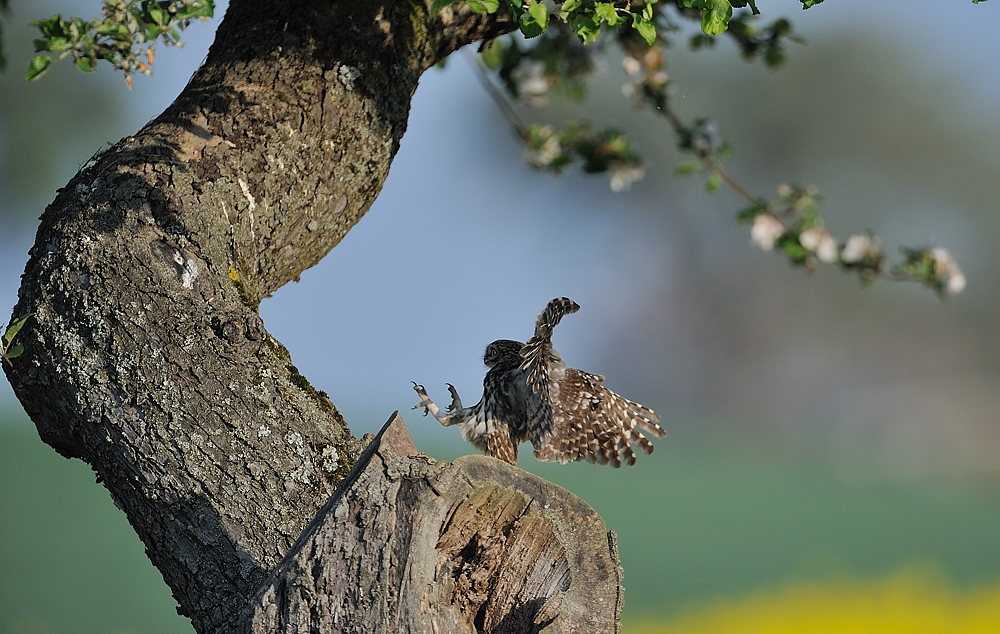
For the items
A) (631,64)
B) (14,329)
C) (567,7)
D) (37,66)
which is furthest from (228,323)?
(631,64)

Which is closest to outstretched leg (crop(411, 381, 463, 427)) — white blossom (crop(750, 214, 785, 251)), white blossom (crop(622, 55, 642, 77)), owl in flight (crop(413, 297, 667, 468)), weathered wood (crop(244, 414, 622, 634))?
owl in flight (crop(413, 297, 667, 468))

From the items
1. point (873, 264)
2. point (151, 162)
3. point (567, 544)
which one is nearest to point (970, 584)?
point (873, 264)

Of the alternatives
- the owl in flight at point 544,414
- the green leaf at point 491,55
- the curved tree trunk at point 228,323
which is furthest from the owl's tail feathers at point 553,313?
the green leaf at point 491,55

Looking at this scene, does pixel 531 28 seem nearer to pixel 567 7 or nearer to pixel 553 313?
pixel 567 7

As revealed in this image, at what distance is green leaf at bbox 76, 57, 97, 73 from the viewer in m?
2.07

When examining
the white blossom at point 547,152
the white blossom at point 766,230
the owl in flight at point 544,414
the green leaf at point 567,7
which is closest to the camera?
the green leaf at point 567,7

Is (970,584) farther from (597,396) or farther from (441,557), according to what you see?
(441,557)

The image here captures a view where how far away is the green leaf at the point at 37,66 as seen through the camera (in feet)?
6.65

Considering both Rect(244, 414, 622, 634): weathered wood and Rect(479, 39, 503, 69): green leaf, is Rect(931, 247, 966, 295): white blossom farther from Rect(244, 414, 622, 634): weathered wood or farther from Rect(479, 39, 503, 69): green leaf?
Rect(244, 414, 622, 634): weathered wood

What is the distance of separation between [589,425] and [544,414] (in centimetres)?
16

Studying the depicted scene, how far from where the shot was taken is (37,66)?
203cm

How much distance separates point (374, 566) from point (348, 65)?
1.52m

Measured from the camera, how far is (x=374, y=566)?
4.32ft

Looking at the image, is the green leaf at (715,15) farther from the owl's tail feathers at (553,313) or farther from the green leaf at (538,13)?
the owl's tail feathers at (553,313)
